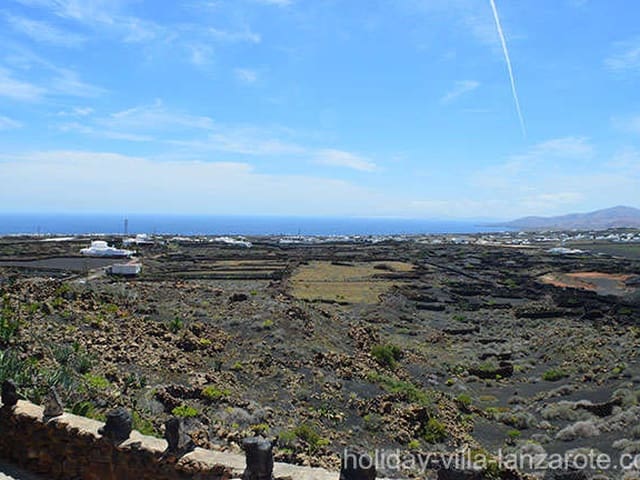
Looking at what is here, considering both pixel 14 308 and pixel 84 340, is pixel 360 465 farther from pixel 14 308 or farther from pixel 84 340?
pixel 14 308

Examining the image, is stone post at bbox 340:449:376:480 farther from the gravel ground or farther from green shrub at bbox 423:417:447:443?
green shrub at bbox 423:417:447:443

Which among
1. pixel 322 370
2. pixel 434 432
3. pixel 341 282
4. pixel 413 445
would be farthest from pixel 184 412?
pixel 341 282

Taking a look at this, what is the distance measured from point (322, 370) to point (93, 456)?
1109cm

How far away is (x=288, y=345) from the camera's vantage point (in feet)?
62.4

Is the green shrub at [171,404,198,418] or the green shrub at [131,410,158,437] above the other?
the green shrub at [131,410,158,437]

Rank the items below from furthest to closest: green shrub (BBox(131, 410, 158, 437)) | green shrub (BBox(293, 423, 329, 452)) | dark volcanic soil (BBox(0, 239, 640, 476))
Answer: dark volcanic soil (BBox(0, 239, 640, 476)) < green shrub (BBox(293, 423, 329, 452)) < green shrub (BBox(131, 410, 158, 437))

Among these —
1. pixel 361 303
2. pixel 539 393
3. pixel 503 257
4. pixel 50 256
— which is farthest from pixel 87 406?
pixel 503 257

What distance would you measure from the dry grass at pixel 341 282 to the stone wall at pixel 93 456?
32895mm

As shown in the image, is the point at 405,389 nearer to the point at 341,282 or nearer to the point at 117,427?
the point at 117,427

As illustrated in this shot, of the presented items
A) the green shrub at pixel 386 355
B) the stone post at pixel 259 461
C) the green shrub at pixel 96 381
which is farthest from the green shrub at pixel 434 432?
the stone post at pixel 259 461

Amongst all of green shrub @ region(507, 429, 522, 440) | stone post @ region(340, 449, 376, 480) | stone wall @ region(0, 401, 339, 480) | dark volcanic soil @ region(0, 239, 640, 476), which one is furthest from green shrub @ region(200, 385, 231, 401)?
stone post @ region(340, 449, 376, 480)

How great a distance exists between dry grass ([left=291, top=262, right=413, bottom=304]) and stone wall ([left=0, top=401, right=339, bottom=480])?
32895 millimetres

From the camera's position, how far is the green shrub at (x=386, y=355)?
21117mm

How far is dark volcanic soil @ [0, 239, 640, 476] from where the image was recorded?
39.2 feet
